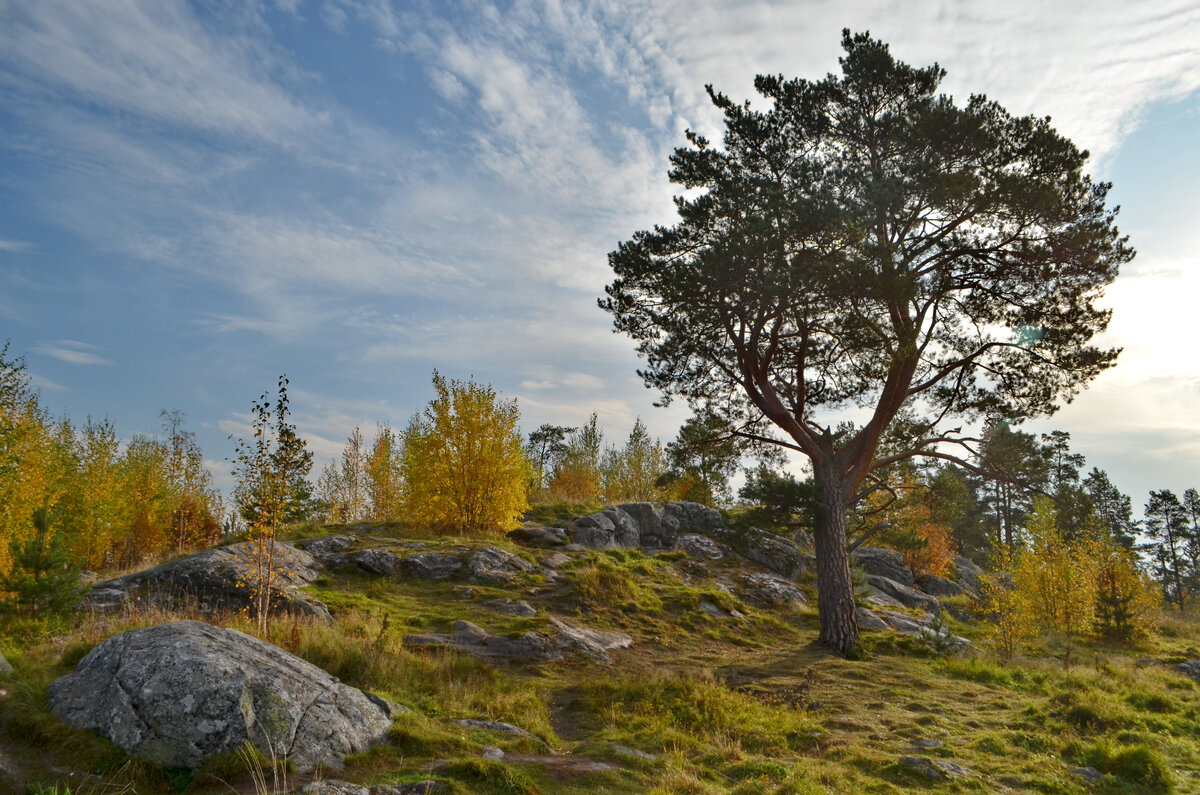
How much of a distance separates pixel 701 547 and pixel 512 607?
1506 centimetres

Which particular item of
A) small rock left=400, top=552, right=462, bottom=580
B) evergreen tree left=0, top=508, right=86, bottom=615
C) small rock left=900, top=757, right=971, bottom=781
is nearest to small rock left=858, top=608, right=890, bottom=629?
small rock left=900, top=757, right=971, bottom=781

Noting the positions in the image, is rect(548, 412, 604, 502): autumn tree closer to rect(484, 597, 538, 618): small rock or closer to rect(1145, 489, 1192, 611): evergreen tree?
rect(484, 597, 538, 618): small rock

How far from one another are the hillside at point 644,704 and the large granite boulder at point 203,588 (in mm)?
715

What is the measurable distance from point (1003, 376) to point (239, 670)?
1956 cm

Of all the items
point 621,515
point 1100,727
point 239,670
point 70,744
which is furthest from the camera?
point 621,515

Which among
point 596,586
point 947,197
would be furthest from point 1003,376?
point 596,586

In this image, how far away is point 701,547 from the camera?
32.2m

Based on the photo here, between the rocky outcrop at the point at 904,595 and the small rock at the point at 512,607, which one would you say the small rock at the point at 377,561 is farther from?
the rocky outcrop at the point at 904,595

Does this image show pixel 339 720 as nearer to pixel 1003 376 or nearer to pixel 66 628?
pixel 66 628

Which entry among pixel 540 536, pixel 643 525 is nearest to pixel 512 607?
pixel 540 536

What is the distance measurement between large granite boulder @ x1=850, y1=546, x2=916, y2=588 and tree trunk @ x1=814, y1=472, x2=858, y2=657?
64.4 feet

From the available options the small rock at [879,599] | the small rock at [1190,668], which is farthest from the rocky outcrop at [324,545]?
the small rock at [1190,668]

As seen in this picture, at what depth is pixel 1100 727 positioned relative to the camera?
11977 millimetres

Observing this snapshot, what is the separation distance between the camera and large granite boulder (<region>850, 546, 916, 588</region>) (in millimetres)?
37406
